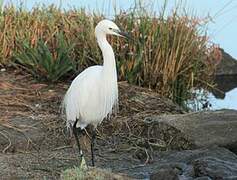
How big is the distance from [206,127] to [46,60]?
2413mm

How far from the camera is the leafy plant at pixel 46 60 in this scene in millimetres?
8547

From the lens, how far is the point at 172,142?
7121mm

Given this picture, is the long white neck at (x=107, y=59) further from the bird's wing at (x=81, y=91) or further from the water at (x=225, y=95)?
the water at (x=225, y=95)

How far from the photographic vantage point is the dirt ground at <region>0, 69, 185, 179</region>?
20.9 feet

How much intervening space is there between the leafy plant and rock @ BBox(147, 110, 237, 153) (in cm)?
167

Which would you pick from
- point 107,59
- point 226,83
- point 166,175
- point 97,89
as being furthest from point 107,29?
point 226,83

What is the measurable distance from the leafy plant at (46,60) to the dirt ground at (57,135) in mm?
185

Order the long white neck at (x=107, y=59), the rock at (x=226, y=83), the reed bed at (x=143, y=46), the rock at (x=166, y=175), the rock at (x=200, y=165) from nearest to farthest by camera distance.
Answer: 1. the rock at (x=166, y=175)
2. the rock at (x=200, y=165)
3. the long white neck at (x=107, y=59)
4. the reed bed at (x=143, y=46)
5. the rock at (x=226, y=83)

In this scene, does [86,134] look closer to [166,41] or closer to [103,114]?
[103,114]

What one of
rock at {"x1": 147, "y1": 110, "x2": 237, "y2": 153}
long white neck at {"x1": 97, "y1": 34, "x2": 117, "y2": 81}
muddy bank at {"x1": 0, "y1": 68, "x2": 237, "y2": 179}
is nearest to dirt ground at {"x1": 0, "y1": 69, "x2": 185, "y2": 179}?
muddy bank at {"x1": 0, "y1": 68, "x2": 237, "y2": 179}

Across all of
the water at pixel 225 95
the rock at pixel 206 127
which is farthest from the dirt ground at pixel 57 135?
the water at pixel 225 95

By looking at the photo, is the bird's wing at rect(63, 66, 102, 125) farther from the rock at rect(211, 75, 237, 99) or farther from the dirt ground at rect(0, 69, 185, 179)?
the rock at rect(211, 75, 237, 99)

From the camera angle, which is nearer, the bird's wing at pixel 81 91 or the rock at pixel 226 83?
the bird's wing at pixel 81 91

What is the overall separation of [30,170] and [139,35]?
3.56m
